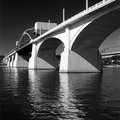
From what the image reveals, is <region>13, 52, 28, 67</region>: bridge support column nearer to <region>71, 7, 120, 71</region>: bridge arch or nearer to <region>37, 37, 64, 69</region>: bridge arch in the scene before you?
<region>37, 37, 64, 69</region>: bridge arch

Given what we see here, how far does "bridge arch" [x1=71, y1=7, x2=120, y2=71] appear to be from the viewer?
30383 mm

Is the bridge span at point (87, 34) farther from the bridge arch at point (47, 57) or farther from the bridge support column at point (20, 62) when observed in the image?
the bridge support column at point (20, 62)

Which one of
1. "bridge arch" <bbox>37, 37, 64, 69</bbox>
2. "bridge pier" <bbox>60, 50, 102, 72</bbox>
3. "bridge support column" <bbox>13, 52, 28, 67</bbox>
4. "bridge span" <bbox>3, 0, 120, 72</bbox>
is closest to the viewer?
"bridge span" <bbox>3, 0, 120, 72</bbox>

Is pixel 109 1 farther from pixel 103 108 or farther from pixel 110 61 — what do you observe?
pixel 110 61

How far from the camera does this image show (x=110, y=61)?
13975 cm

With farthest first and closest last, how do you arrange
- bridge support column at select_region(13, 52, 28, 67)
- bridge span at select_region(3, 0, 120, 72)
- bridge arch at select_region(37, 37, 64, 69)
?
bridge support column at select_region(13, 52, 28, 67)
bridge arch at select_region(37, 37, 64, 69)
bridge span at select_region(3, 0, 120, 72)

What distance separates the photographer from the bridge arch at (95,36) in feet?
99.7

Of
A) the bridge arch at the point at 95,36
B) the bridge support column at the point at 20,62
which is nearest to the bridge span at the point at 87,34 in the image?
the bridge arch at the point at 95,36

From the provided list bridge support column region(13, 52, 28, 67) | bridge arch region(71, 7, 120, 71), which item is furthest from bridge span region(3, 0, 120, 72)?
bridge support column region(13, 52, 28, 67)

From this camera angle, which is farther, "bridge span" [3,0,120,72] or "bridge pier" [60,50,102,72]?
"bridge pier" [60,50,102,72]

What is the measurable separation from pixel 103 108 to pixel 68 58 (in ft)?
96.3

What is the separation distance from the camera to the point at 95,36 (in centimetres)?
3806

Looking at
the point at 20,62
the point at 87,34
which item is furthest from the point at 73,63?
the point at 20,62

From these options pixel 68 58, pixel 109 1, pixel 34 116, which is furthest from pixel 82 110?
pixel 68 58
